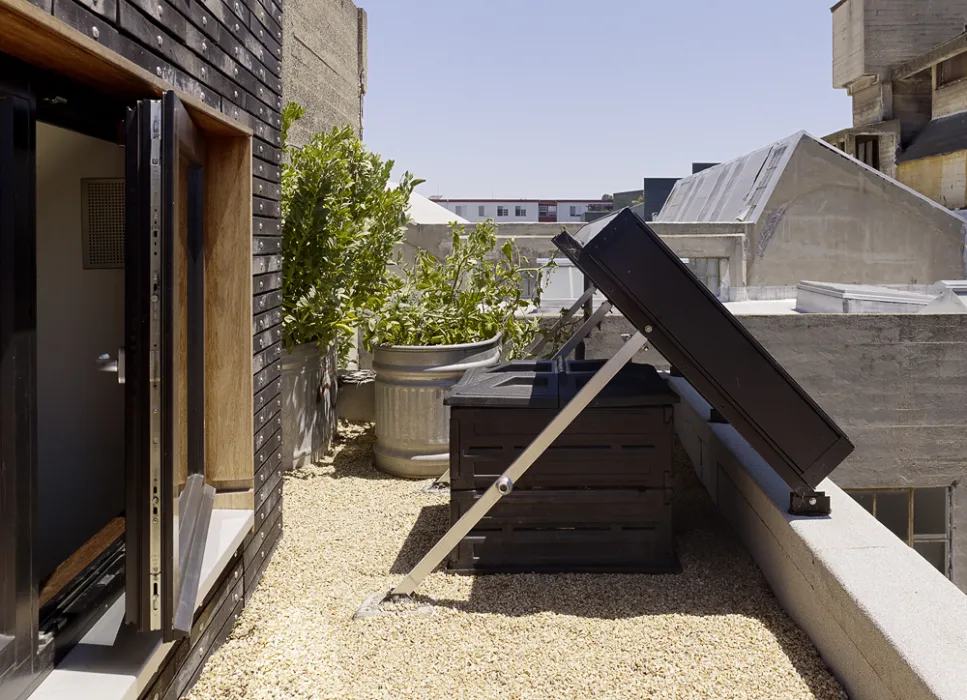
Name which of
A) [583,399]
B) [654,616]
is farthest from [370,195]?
[654,616]

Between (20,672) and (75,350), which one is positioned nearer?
(20,672)

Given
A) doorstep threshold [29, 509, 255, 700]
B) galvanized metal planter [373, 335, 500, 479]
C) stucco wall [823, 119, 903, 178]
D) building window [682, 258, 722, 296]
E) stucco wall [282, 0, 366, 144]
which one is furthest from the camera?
stucco wall [823, 119, 903, 178]

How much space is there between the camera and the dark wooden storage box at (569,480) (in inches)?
136

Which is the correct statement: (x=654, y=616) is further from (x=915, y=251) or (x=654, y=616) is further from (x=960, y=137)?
(x=960, y=137)

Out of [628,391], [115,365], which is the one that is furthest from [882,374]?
[115,365]

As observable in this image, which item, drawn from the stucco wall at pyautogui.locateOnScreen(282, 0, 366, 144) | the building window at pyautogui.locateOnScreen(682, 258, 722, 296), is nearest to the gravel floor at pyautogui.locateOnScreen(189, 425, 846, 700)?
the stucco wall at pyautogui.locateOnScreen(282, 0, 366, 144)

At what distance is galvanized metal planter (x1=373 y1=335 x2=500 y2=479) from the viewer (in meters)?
5.39

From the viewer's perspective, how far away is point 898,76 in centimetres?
3189

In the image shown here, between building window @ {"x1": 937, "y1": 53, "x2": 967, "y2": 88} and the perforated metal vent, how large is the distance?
33.4m

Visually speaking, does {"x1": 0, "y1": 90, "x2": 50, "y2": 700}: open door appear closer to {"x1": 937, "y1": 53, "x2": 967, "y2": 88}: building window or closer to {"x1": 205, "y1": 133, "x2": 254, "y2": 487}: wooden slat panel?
{"x1": 205, "y1": 133, "x2": 254, "y2": 487}: wooden slat panel

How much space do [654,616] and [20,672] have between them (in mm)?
2229

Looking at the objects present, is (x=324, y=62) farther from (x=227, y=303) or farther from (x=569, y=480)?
(x=569, y=480)

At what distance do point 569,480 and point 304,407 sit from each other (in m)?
2.71

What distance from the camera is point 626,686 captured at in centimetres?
259
